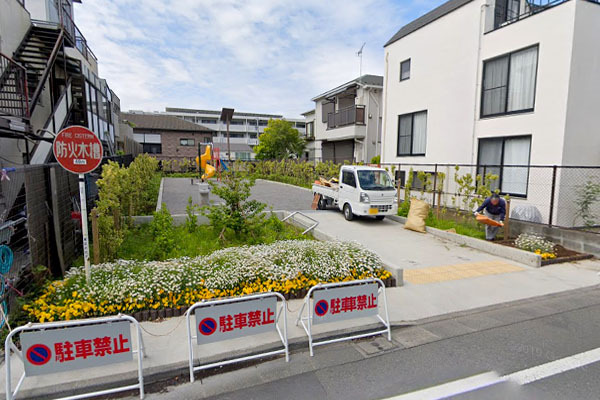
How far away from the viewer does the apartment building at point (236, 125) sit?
6194 cm

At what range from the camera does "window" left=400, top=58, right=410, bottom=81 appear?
579 inches

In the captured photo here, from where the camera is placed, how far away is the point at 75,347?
3090 millimetres

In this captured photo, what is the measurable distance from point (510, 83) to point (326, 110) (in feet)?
52.7

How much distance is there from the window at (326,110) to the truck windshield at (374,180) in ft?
46.8

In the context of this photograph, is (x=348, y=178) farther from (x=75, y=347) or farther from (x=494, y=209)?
(x=75, y=347)

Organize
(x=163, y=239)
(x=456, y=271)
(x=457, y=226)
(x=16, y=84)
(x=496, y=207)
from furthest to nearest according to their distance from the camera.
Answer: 1. (x=457, y=226)
2. (x=496, y=207)
3. (x=16, y=84)
4. (x=456, y=271)
5. (x=163, y=239)

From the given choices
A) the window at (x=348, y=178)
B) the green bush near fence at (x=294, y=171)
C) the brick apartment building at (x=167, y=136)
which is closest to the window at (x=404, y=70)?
the green bush near fence at (x=294, y=171)

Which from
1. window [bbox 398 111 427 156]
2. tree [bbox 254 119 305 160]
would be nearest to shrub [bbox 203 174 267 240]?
window [bbox 398 111 427 156]

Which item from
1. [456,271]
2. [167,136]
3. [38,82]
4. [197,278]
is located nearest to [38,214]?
[197,278]

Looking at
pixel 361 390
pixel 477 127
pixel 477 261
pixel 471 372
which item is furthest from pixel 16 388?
pixel 477 127

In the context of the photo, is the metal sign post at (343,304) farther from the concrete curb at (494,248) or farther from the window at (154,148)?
the window at (154,148)

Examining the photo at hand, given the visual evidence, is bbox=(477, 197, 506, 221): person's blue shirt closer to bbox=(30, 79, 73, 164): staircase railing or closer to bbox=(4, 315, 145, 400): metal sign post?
bbox=(4, 315, 145, 400): metal sign post

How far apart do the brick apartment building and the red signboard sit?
38686mm

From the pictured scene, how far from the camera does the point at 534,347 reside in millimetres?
3809
